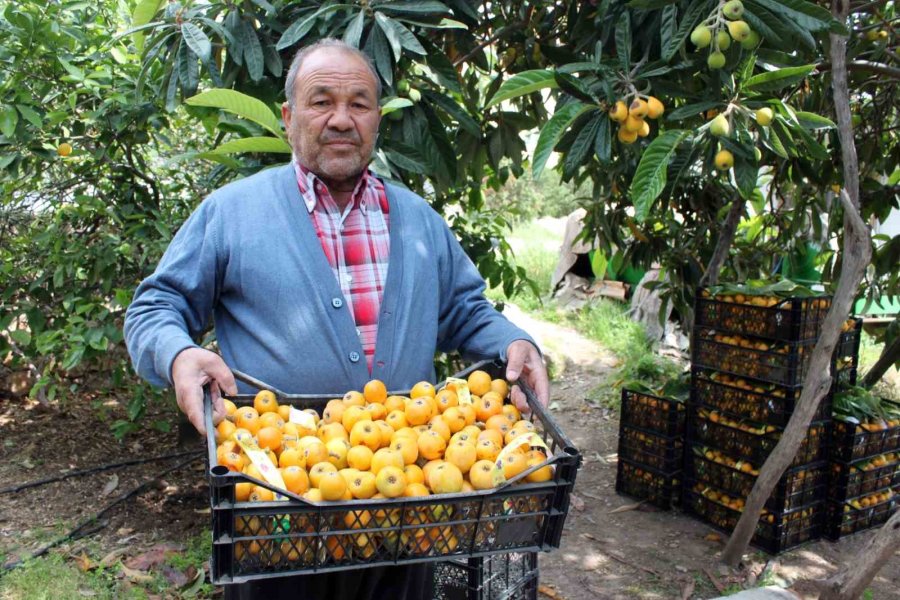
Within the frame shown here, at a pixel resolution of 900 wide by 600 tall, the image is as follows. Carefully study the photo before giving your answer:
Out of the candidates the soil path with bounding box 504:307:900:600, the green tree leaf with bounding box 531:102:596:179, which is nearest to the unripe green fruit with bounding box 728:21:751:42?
the green tree leaf with bounding box 531:102:596:179

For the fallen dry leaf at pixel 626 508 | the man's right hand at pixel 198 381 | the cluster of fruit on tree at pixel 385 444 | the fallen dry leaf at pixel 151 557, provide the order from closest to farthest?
the cluster of fruit on tree at pixel 385 444
the man's right hand at pixel 198 381
the fallen dry leaf at pixel 151 557
the fallen dry leaf at pixel 626 508

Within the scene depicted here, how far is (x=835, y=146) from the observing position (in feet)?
12.2

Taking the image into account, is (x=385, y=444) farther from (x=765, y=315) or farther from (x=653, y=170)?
(x=765, y=315)

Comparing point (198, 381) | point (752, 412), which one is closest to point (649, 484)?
point (752, 412)

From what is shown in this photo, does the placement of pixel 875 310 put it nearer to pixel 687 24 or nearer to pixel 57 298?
pixel 687 24

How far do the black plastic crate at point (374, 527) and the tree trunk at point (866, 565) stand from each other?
163cm

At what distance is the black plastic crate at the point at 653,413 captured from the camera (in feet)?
13.4

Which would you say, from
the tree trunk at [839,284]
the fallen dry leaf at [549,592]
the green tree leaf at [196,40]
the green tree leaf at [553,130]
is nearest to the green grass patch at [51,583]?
the fallen dry leaf at [549,592]

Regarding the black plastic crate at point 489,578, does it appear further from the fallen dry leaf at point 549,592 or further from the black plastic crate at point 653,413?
the black plastic crate at point 653,413

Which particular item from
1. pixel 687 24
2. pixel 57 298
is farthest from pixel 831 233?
pixel 57 298

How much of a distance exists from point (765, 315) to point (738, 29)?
201 centimetres

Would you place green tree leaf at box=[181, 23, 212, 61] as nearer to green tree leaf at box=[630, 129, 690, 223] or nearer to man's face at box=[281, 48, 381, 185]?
man's face at box=[281, 48, 381, 185]

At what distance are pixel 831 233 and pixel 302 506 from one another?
4.52m

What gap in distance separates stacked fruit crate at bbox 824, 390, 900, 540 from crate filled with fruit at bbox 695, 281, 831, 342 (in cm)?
53
